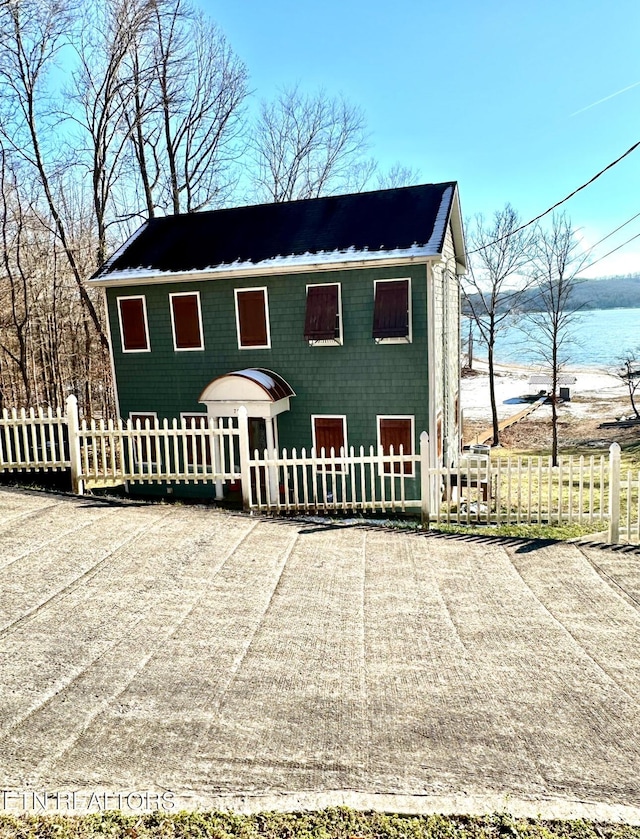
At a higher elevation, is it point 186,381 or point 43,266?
point 43,266

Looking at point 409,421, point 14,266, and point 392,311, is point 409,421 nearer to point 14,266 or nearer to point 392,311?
point 392,311

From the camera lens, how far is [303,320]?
44.5ft

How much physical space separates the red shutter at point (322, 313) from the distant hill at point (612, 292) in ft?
439

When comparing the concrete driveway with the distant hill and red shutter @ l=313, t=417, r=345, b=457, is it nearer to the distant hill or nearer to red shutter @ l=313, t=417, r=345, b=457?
red shutter @ l=313, t=417, r=345, b=457

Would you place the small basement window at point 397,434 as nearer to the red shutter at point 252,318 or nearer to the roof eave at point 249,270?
the roof eave at point 249,270

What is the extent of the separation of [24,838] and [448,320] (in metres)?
14.2

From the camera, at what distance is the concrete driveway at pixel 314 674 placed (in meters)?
3.47

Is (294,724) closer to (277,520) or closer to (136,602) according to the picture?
(136,602)

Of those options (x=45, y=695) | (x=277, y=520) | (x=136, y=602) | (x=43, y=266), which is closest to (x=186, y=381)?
(x=277, y=520)

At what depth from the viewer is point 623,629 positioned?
5.66 m

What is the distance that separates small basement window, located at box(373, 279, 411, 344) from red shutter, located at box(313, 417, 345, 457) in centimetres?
234

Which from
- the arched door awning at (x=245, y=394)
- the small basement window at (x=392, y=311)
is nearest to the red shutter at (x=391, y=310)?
the small basement window at (x=392, y=311)

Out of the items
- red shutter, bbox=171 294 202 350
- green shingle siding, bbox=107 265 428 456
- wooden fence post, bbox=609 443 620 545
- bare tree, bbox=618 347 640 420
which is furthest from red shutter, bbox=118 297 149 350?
bare tree, bbox=618 347 640 420

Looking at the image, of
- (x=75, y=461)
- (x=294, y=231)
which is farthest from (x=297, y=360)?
(x=75, y=461)
